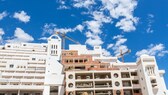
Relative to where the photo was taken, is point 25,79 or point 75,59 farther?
point 75,59

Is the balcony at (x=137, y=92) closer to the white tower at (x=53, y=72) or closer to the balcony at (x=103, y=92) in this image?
the balcony at (x=103, y=92)

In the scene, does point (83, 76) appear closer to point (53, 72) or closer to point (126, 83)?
point (126, 83)

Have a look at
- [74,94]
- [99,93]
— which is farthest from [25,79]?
[99,93]

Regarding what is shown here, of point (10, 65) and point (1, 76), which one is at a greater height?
point (10, 65)

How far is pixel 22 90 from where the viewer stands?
71688mm

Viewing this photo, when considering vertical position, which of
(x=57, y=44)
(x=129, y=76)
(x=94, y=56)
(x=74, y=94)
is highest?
(x=57, y=44)

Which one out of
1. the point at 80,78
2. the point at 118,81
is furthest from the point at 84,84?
the point at 118,81

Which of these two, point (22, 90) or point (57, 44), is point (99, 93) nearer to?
point (22, 90)

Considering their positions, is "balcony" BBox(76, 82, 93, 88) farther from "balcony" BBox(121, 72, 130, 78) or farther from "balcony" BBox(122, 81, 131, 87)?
"balcony" BBox(121, 72, 130, 78)

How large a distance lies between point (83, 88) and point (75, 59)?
18392 millimetres

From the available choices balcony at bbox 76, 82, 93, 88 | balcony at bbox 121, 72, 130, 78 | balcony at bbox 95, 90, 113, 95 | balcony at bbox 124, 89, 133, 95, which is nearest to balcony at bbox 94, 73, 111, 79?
balcony at bbox 76, 82, 93, 88

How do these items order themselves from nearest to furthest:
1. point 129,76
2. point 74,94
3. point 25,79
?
1. point 74,94
2. point 129,76
3. point 25,79

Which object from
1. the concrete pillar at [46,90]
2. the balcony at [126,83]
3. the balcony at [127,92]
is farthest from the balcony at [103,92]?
the concrete pillar at [46,90]

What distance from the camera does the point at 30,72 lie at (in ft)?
267
